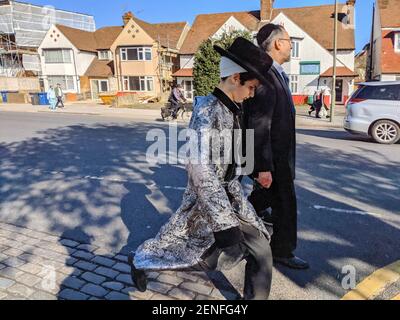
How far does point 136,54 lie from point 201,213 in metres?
37.9

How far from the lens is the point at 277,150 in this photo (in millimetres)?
3113

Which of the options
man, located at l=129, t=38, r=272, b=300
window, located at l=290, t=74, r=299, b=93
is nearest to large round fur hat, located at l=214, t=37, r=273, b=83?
man, located at l=129, t=38, r=272, b=300

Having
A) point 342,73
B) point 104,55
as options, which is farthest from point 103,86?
point 342,73

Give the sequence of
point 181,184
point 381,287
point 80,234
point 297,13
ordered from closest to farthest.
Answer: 1. point 381,287
2. point 80,234
3. point 181,184
4. point 297,13

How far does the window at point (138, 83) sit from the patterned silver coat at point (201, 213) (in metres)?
36.5

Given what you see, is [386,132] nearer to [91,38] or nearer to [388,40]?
[388,40]

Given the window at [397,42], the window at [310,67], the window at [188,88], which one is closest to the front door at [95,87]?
the window at [188,88]

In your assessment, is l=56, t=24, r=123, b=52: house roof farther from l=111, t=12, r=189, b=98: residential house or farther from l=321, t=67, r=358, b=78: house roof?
l=321, t=67, r=358, b=78: house roof

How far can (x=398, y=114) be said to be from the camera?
10.1 metres

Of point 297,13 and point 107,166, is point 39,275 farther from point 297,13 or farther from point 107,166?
point 297,13
